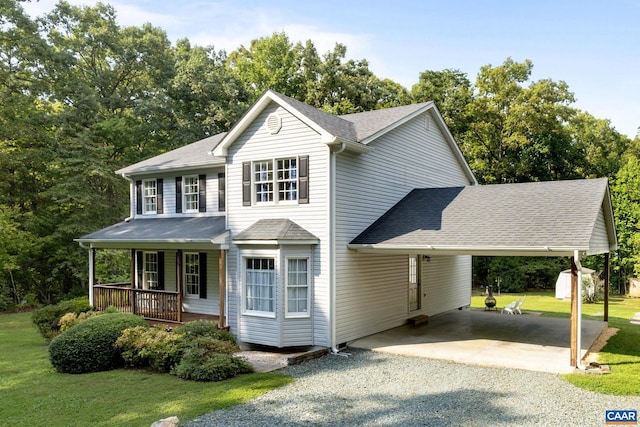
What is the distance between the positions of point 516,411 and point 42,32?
30.4m

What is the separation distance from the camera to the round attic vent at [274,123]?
1270 cm

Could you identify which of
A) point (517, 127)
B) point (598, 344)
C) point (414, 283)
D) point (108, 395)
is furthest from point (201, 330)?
point (517, 127)

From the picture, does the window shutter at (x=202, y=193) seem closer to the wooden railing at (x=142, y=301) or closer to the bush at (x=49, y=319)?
the wooden railing at (x=142, y=301)

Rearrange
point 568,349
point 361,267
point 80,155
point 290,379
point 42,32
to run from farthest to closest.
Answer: point 42,32
point 80,155
point 361,267
point 568,349
point 290,379

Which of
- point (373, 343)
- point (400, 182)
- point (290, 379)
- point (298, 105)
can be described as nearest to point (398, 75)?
point (400, 182)

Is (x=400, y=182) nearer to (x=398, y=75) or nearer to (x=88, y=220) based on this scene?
(x=88, y=220)

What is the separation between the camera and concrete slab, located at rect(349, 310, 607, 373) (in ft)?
34.6

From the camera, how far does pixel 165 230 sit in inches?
601

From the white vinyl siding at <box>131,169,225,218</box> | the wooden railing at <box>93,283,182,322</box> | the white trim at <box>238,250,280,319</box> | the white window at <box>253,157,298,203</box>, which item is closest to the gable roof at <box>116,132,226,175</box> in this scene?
the white vinyl siding at <box>131,169,225,218</box>

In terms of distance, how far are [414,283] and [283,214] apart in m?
6.05

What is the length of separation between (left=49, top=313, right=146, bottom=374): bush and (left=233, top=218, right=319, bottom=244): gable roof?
3896mm

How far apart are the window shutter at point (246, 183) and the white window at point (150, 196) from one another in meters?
5.65

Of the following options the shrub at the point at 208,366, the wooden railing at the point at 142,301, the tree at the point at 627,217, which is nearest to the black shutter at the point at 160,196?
the wooden railing at the point at 142,301

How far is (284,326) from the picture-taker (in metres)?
11.7
